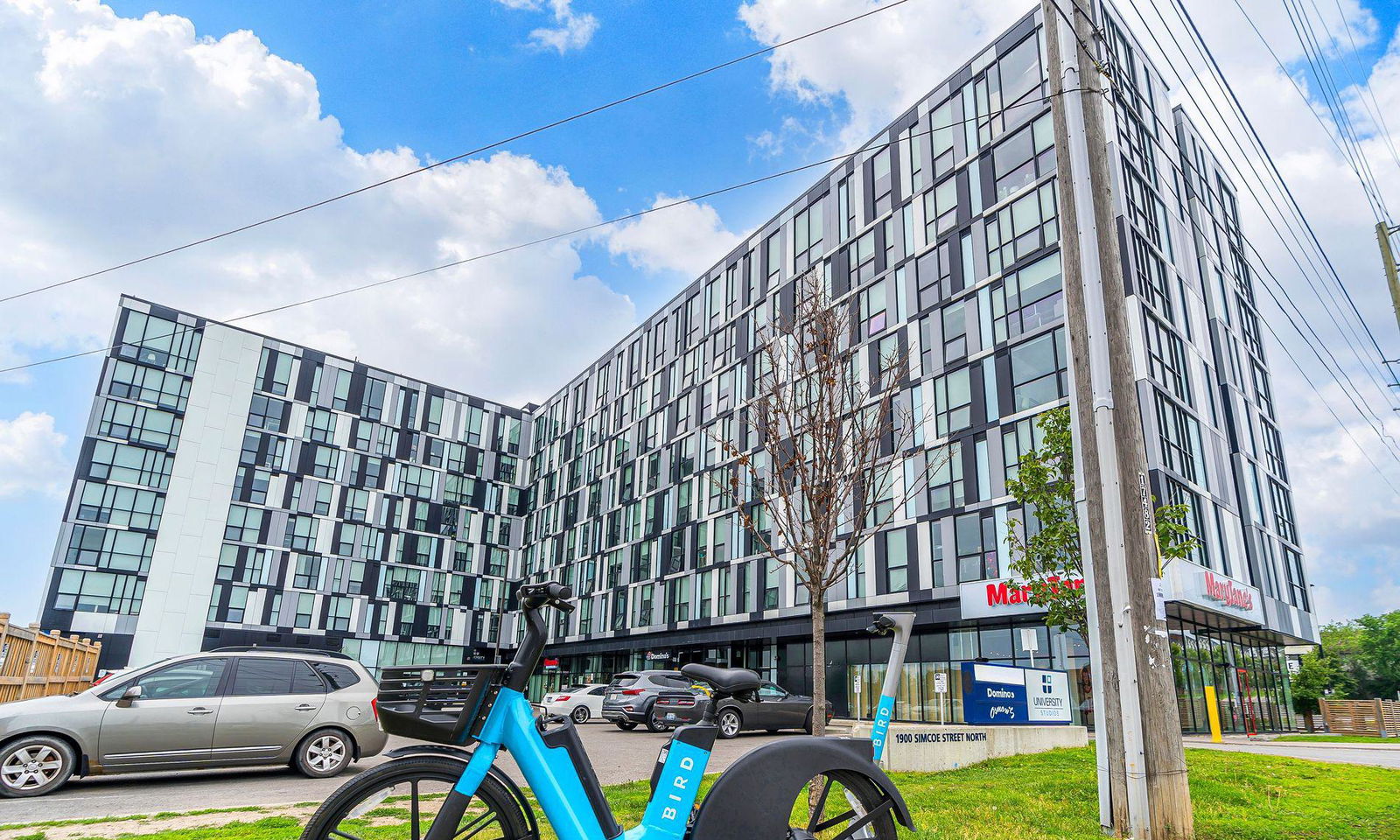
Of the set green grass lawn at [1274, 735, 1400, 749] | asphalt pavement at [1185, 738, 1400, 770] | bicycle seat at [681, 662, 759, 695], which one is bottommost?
green grass lawn at [1274, 735, 1400, 749]

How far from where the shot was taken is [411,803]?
328 centimetres

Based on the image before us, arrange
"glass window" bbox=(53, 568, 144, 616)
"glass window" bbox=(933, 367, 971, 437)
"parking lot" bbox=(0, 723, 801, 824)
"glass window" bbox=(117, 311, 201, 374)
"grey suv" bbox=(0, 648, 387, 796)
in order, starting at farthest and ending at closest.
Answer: "glass window" bbox=(117, 311, 201, 374)
"glass window" bbox=(53, 568, 144, 616)
"glass window" bbox=(933, 367, 971, 437)
"grey suv" bbox=(0, 648, 387, 796)
"parking lot" bbox=(0, 723, 801, 824)

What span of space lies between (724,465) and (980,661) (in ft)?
50.4

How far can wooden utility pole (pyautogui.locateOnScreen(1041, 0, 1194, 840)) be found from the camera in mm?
5977

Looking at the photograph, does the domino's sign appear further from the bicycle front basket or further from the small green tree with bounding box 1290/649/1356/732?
the small green tree with bounding box 1290/649/1356/732

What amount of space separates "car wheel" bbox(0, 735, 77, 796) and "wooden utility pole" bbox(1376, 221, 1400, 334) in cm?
2572

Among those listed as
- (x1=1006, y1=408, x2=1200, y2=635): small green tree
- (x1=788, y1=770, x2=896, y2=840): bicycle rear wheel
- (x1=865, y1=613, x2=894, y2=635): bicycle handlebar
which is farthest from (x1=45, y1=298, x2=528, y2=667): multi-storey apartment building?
(x1=788, y1=770, x2=896, y2=840): bicycle rear wheel

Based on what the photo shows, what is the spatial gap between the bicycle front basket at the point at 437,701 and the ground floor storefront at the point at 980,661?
1924cm

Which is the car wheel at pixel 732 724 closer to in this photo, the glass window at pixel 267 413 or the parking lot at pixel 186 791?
the parking lot at pixel 186 791

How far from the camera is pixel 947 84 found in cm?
3250

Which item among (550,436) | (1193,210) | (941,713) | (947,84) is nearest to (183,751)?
(941,713)

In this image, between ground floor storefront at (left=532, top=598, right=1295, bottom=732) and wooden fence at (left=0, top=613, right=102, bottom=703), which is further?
ground floor storefront at (left=532, top=598, right=1295, bottom=732)

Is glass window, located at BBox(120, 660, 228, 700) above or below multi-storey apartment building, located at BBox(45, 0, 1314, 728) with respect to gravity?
below

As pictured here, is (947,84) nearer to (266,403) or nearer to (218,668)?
(218,668)
